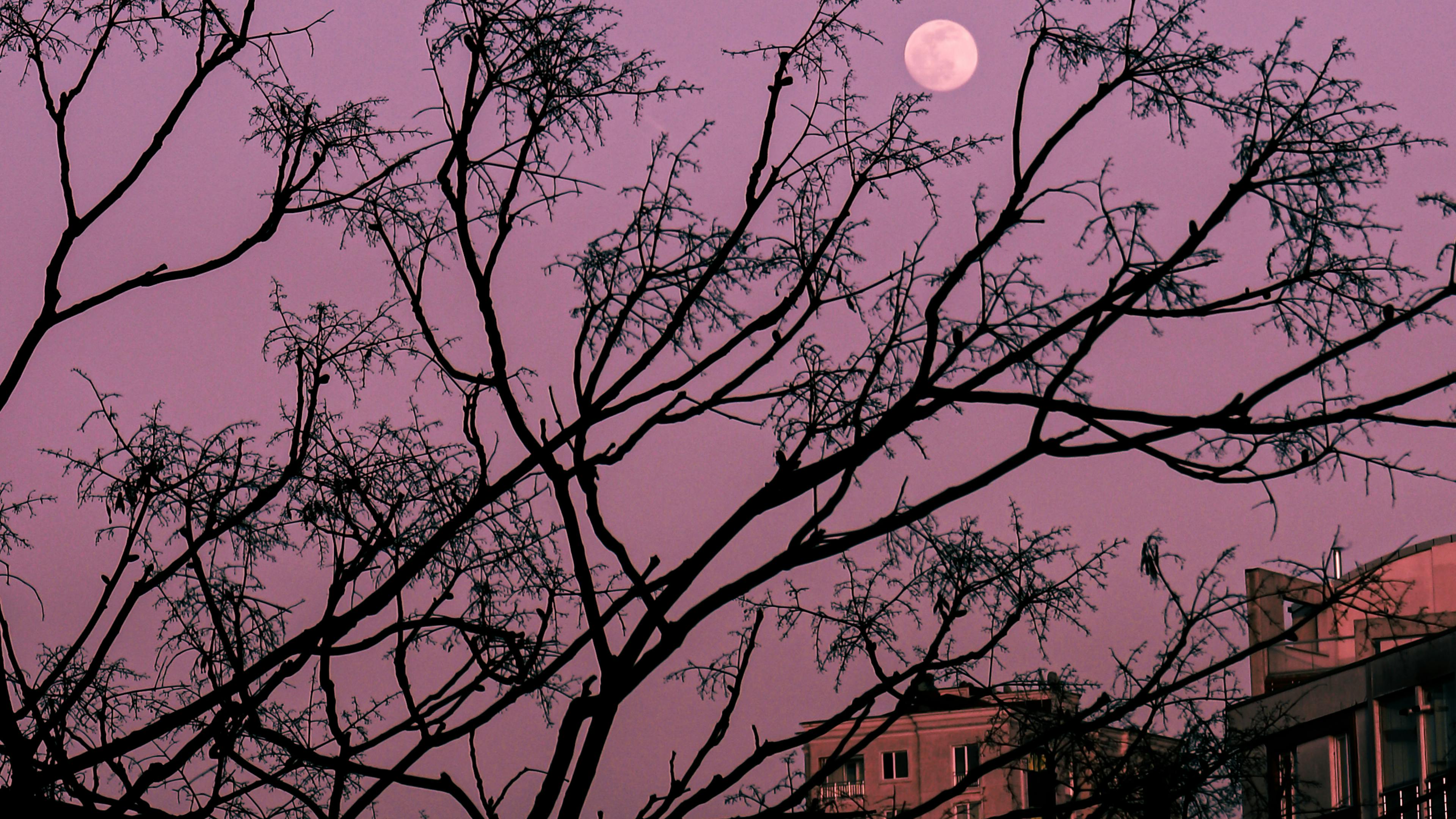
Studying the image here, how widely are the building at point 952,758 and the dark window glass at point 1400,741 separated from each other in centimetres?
467

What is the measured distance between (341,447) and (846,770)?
188ft

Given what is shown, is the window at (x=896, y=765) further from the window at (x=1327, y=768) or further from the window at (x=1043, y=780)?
the window at (x=1043, y=780)

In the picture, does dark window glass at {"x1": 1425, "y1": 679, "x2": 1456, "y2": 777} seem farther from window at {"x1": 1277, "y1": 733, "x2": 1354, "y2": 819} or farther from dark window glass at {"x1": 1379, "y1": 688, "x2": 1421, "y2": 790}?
window at {"x1": 1277, "y1": 733, "x2": 1354, "y2": 819}

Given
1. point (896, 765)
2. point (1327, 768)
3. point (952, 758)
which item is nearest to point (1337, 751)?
point (1327, 768)

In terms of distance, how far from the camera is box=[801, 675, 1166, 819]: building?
5352 millimetres

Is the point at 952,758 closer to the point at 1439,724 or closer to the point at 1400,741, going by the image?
the point at 1400,741

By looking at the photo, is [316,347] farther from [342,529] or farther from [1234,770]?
[1234,770]

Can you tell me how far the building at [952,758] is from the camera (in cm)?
535

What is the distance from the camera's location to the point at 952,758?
213 feet

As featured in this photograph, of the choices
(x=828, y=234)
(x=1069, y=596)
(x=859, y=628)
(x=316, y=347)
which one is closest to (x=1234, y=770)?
(x=1069, y=596)

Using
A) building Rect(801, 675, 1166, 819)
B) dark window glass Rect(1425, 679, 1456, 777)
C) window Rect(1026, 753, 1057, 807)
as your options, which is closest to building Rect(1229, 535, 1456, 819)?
dark window glass Rect(1425, 679, 1456, 777)

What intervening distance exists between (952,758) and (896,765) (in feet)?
9.53

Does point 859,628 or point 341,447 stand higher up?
point 341,447

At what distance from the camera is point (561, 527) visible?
18.7 ft
